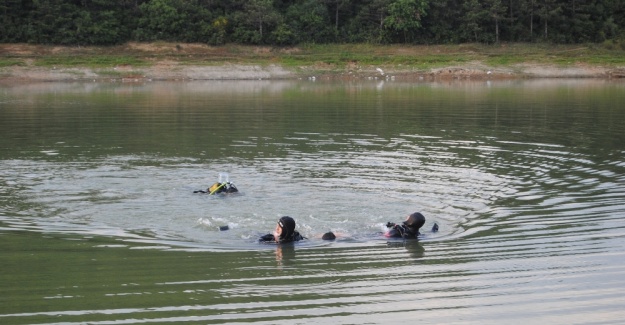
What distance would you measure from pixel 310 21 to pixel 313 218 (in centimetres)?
7568

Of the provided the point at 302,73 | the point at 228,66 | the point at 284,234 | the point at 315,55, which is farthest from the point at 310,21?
the point at 284,234

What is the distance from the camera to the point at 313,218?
17250 mm

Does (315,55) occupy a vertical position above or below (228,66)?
above

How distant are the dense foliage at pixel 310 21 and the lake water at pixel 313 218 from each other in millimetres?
45675

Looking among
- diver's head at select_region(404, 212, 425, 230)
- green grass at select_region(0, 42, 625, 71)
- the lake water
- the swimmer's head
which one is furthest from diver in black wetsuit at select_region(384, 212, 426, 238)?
green grass at select_region(0, 42, 625, 71)

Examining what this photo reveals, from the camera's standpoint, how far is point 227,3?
303ft

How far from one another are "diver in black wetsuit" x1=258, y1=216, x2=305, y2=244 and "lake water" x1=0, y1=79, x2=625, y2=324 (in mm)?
191

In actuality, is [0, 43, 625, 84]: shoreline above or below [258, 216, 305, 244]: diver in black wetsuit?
above

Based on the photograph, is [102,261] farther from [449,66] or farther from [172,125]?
[449,66]

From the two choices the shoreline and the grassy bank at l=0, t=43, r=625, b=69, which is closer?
the shoreline

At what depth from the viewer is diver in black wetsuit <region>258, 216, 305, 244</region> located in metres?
14.4

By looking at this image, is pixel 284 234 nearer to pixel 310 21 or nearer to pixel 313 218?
pixel 313 218

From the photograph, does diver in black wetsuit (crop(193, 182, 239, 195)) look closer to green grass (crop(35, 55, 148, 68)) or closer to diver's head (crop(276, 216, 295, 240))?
diver's head (crop(276, 216, 295, 240))

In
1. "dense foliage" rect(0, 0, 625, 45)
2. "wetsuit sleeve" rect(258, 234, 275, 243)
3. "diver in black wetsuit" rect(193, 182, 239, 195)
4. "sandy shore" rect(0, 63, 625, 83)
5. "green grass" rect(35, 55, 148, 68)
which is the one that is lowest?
"wetsuit sleeve" rect(258, 234, 275, 243)
